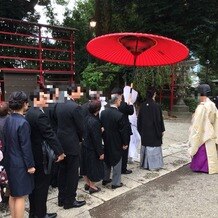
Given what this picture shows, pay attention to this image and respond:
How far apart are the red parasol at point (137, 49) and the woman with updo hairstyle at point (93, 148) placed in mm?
1213

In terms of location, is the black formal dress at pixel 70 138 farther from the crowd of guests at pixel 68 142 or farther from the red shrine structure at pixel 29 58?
the red shrine structure at pixel 29 58

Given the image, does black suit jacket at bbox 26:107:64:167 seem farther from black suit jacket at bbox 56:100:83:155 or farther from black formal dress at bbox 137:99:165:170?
black formal dress at bbox 137:99:165:170

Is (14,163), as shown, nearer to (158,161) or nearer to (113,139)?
(113,139)

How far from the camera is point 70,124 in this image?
4348mm

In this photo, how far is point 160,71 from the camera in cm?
1331

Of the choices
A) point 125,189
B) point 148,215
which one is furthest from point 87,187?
point 148,215

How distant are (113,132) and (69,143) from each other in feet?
3.37

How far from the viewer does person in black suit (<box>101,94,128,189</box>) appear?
16.8ft

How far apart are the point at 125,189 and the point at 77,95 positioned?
5.93 feet

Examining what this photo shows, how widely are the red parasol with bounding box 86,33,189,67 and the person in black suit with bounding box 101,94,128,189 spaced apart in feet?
3.15

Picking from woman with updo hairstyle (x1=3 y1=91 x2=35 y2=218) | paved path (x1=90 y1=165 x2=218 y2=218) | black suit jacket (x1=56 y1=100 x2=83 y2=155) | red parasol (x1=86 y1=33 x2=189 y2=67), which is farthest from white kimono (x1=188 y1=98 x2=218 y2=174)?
woman with updo hairstyle (x1=3 y1=91 x2=35 y2=218)

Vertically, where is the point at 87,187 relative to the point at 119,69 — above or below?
below

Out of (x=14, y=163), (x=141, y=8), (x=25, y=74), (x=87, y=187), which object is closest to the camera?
(x=14, y=163)

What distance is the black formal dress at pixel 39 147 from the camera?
376 centimetres
